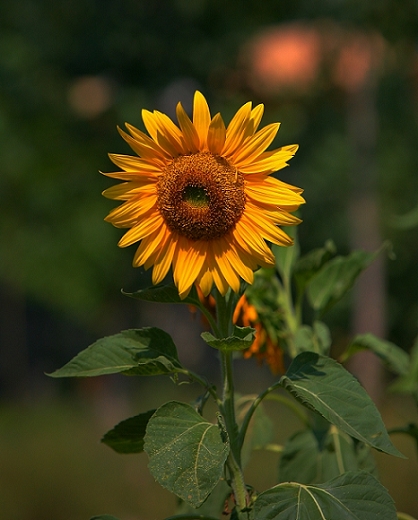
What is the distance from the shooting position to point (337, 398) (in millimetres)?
974

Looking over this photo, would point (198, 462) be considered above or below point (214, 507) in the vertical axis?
above

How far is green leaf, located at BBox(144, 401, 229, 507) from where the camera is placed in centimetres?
90

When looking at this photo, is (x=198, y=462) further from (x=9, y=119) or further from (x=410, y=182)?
(x=410, y=182)

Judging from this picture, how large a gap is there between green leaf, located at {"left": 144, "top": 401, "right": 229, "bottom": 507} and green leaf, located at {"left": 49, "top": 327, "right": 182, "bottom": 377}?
0.19ft

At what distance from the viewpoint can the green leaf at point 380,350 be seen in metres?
1.33

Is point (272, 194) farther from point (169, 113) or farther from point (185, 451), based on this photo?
point (169, 113)

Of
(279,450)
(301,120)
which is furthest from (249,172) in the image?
(301,120)

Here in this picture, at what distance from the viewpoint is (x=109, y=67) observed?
31.2 ft

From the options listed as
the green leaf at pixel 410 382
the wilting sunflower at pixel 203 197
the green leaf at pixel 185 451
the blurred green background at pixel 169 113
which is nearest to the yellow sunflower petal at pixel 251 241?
the wilting sunflower at pixel 203 197

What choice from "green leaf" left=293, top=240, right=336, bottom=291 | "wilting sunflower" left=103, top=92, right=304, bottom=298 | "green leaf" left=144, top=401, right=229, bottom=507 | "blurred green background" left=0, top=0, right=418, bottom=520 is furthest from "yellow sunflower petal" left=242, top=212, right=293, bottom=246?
"blurred green background" left=0, top=0, right=418, bottom=520

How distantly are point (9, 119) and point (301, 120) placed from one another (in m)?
3.70

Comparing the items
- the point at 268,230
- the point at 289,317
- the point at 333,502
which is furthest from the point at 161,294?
the point at 289,317

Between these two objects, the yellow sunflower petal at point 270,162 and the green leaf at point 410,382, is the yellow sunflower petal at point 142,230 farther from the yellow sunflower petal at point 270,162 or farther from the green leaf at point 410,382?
the green leaf at point 410,382

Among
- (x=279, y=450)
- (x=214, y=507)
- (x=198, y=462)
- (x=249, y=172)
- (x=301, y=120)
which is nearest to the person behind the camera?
(x=198, y=462)
